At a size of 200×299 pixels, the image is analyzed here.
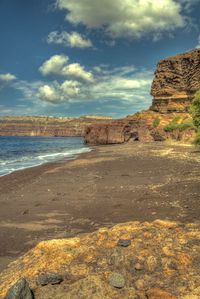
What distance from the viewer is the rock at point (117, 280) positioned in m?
5.60

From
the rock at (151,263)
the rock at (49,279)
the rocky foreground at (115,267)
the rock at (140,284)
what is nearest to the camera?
the rocky foreground at (115,267)

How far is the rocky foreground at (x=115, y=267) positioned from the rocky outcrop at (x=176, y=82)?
9825 cm

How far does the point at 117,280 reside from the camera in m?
5.71

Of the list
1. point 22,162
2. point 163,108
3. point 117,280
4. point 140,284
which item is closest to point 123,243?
point 117,280

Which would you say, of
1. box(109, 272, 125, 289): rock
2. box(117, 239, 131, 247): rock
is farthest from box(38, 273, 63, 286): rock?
box(117, 239, 131, 247): rock

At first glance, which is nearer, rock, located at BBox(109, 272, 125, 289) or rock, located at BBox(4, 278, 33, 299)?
rock, located at BBox(4, 278, 33, 299)

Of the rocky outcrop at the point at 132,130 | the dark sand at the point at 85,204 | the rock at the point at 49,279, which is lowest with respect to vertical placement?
the dark sand at the point at 85,204

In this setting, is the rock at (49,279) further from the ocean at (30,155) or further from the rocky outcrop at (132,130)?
the rocky outcrop at (132,130)

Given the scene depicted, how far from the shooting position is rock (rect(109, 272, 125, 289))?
5.60 metres

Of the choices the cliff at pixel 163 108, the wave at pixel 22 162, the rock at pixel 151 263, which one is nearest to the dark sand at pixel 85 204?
the rock at pixel 151 263

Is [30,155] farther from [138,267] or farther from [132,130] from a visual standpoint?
[138,267]

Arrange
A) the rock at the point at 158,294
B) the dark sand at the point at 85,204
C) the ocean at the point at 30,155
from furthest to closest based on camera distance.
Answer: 1. the ocean at the point at 30,155
2. the dark sand at the point at 85,204
3. the rock at the point at 158,294

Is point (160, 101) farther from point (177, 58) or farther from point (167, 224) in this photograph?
point (167, 224)

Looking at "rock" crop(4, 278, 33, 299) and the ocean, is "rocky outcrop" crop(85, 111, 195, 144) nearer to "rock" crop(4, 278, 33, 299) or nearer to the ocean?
the ocean
